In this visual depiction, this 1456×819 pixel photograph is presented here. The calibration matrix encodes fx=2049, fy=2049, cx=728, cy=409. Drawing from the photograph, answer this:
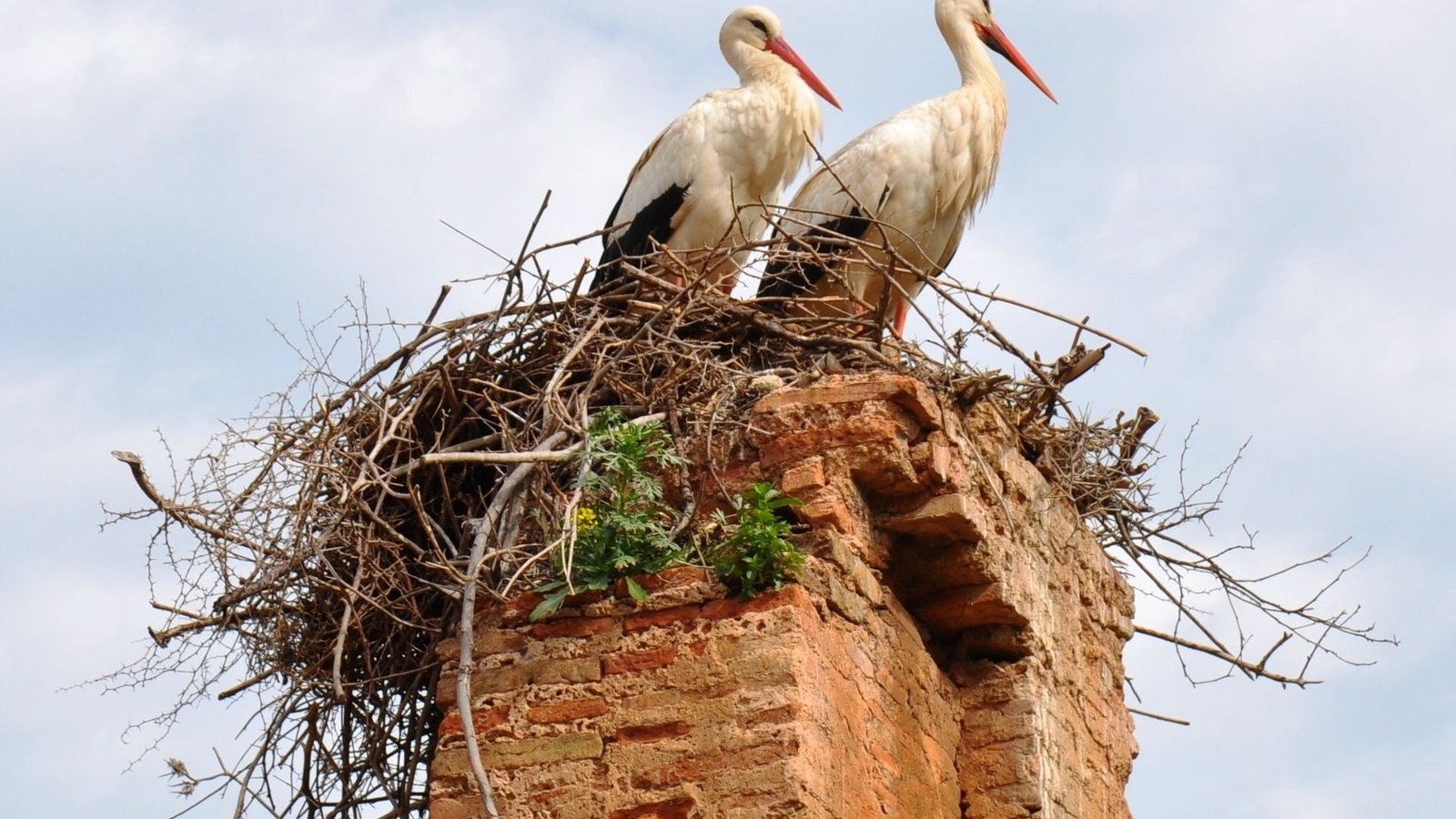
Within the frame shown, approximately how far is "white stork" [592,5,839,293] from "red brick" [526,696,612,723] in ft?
10.1

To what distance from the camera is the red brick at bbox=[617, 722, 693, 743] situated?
4812 mm

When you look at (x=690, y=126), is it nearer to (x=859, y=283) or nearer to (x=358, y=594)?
(x=859, y=283)

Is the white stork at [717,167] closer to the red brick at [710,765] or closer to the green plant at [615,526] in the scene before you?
the green plant at [615,526]

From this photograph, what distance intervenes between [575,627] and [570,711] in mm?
220

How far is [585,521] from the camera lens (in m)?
5.12

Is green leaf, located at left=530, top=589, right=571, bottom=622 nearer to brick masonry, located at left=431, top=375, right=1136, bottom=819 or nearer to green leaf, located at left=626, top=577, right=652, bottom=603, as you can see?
brick masonry, located at left=431, top=375, right=1136, bottom=819

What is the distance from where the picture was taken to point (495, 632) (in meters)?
5.16

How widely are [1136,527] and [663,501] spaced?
2.10 meters

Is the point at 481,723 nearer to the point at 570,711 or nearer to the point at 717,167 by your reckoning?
the point at 570,711

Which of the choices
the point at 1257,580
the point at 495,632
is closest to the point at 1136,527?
the point at 1257,580

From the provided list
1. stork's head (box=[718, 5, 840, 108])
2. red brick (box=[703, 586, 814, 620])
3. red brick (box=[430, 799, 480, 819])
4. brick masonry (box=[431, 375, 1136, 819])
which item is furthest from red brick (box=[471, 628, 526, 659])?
stork's head (box=[718, 5, 840, 108])

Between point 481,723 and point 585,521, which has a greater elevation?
point 585,521

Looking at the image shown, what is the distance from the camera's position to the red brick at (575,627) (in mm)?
5023

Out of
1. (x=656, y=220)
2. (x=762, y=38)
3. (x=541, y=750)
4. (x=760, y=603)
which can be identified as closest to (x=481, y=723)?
(x=541, y=750)
